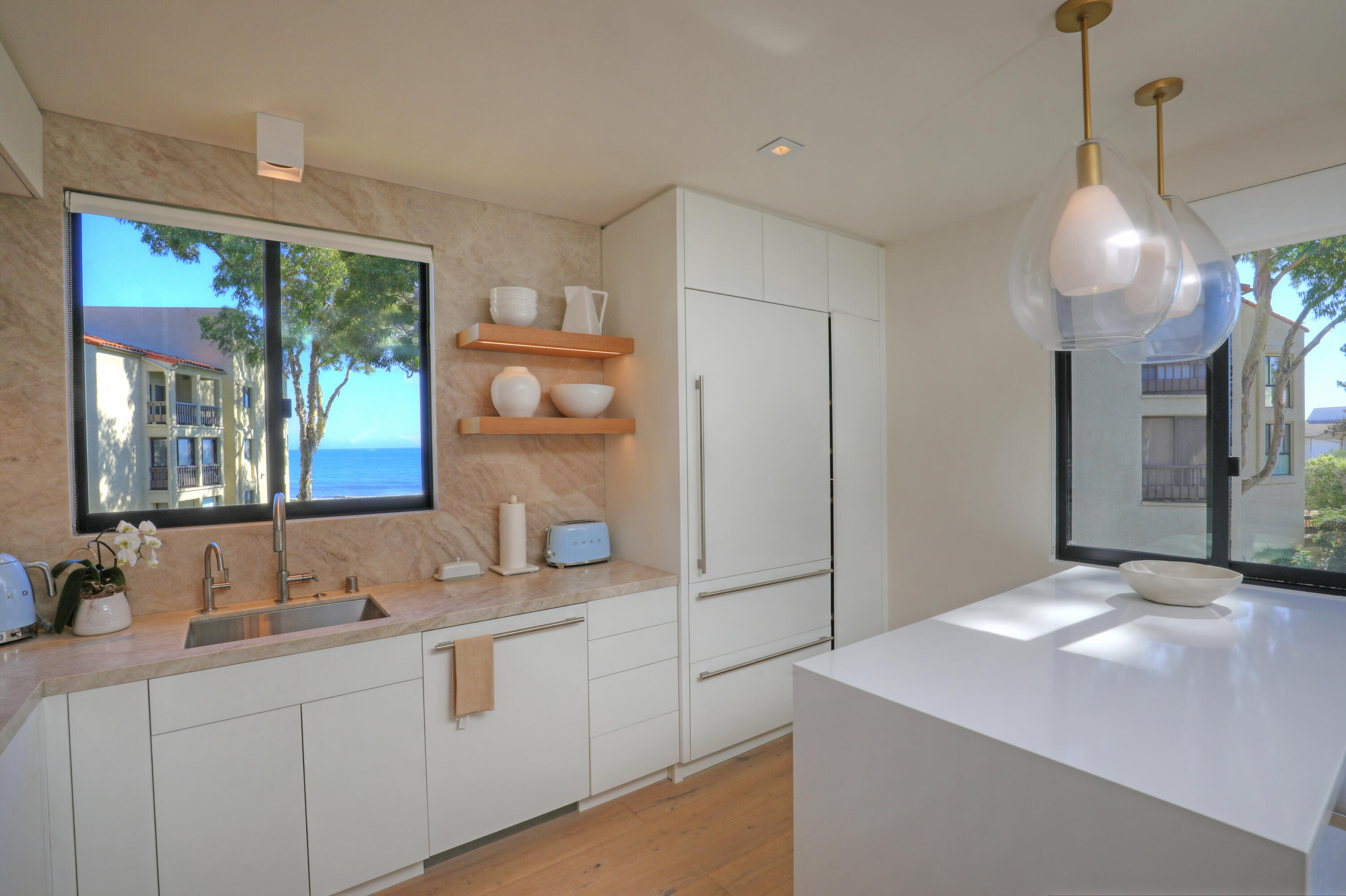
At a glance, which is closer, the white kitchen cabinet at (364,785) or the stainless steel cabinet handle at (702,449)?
the white kitchen cabinet at (364,785)

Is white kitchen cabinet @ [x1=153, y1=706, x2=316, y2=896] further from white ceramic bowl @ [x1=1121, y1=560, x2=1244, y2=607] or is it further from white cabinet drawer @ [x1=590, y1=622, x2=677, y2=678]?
white ceramic bowl @ [x1=1121, y1=560, x2=1244, y2=607]

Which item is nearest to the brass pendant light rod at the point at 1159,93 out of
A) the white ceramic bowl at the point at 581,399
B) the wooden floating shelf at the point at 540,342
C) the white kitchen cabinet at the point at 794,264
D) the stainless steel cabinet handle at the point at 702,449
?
the white kitchen cabinet at the point at 794,264

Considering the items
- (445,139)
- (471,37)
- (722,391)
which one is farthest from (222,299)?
(722,391)

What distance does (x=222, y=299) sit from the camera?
2.37 metres

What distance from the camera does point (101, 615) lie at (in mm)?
1908

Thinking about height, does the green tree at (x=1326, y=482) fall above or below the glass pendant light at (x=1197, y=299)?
below

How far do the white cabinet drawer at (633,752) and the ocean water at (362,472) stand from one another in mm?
1317

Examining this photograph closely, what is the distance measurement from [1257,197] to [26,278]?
4.12 meters

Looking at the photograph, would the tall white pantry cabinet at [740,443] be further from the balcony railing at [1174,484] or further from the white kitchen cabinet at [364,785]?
the balcony railing at [1174,484]

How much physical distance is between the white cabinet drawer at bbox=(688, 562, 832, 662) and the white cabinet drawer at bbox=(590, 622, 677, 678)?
12 cm

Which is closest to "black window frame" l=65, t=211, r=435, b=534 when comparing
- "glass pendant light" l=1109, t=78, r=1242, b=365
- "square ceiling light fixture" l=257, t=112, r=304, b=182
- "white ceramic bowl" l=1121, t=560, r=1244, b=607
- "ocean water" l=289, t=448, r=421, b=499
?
"ocean water" l=289, t=448, r=421, b=499

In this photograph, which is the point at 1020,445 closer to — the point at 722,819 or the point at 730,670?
the point at 730,670

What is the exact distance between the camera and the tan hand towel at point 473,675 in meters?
2.07

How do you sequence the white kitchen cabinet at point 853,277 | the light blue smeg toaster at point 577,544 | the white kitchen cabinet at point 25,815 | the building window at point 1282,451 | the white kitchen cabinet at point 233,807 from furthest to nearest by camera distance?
1. the white kitchen cabinet at point 853,277
2. the light blue smeg toaster at point 577,544
3. the building window at point 1282,451
4. the white kitchen cabinet at point 233,807
5. the white kitchen cabinet at point 25,815
